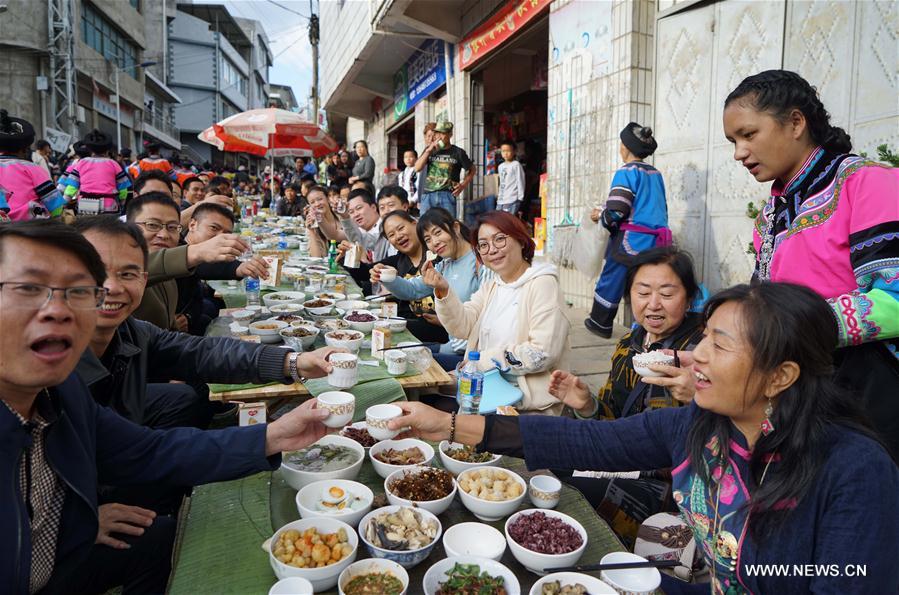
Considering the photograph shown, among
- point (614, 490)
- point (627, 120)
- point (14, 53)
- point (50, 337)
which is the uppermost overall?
point (14, 53)

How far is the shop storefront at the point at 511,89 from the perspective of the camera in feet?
28.5

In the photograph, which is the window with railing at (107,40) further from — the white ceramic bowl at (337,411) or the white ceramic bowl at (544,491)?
the white ceramic bowl at (544,491)

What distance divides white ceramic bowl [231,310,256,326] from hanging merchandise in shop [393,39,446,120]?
9345mm

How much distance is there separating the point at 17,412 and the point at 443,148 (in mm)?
8083

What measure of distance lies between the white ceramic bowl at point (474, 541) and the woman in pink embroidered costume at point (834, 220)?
1.28m

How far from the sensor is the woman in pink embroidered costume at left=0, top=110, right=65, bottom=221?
595 cm

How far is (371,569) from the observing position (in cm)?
151

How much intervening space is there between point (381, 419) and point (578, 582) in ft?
2.98

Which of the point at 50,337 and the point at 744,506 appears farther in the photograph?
the point at 744,506

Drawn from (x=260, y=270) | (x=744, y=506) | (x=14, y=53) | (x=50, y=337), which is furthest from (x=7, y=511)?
(x=14, y=53)

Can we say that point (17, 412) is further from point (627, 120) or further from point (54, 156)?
point (54, 156)

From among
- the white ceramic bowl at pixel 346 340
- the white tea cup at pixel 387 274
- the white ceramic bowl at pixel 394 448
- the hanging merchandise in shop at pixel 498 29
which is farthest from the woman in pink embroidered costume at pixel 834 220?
the hanging merchandise in shop at pixel 498 29

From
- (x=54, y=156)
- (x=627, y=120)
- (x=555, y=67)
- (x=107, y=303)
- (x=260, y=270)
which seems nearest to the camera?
(x=107, y=303)

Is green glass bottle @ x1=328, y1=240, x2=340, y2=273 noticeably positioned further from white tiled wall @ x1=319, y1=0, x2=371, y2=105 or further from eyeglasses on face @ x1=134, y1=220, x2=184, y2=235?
white tiled wall @ x1=319, y1=0, x2=371, y2=105
